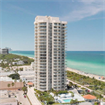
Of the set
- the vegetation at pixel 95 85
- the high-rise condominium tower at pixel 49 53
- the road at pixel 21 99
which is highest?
the high-rise condominium tower at pixel 49 53

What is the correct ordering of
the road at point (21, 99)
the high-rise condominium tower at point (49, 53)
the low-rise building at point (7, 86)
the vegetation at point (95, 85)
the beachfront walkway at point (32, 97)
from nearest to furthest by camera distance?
the beachfront walkway at point (32, 97) → the road at point (21, 99) → the vegetation at point (95, 85) → the high-rise condominium tower at point (49, 53) → the low-rise building at point (7, 86)

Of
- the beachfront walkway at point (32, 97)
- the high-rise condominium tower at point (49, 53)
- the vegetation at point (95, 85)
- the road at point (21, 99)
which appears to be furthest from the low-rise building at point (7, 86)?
the vegetation at point (95, 85)

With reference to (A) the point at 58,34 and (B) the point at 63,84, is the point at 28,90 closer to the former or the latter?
(B) the point at 63,84

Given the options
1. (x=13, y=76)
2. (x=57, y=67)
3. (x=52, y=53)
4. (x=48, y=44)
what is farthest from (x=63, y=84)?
(x=13, y=76)

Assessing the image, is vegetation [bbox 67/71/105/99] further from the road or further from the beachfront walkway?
the road

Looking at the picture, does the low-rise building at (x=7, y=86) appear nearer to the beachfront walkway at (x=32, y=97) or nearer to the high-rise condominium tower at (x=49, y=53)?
the beachfront walkway at (x=32, y=97)

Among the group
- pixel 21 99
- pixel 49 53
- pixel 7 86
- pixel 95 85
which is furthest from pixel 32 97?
pixel 95 85

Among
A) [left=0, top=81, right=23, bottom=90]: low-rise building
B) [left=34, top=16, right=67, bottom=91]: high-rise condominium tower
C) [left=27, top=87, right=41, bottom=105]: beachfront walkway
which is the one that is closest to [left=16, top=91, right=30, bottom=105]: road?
[left=27, top=87, right=41, bottom=105]: beachfront walkway

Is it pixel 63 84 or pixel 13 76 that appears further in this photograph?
pixel 13 76
